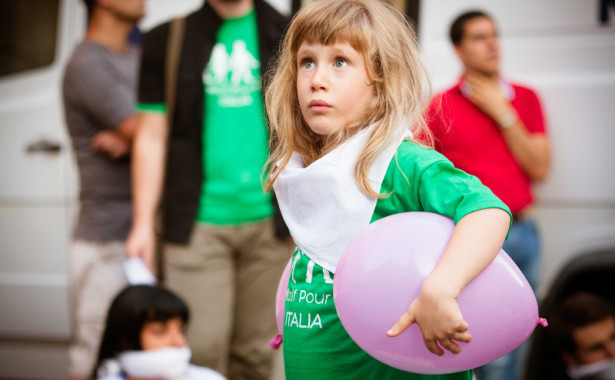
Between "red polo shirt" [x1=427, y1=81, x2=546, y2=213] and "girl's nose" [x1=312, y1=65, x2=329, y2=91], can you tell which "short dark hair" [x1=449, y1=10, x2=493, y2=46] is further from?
"girl's nose" [x1=312, y1=65, x2=329, y2=91]

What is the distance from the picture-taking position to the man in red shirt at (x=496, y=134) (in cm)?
286

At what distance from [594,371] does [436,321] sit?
7.34 ft

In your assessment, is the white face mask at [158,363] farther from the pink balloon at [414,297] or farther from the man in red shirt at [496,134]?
the pink balloon at [414,297]

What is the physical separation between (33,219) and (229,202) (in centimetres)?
139

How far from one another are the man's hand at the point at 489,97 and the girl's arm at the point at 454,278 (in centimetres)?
169

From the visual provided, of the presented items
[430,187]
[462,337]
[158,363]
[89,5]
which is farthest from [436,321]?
[89,5]

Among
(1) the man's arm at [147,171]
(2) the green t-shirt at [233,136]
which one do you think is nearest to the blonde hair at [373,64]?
(2) the green t-shirt at [233,136]

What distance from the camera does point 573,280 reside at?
119 inches

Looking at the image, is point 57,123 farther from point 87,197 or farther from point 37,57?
point 87,197

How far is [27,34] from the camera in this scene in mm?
3719

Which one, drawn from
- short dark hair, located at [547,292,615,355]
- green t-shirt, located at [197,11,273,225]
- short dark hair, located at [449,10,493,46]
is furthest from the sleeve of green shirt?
short dark hair, located at [547,292,615,355]

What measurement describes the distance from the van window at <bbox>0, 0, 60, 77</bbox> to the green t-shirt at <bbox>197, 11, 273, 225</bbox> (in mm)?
1256

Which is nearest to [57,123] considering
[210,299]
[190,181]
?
[190,181]

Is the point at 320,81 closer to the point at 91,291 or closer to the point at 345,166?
the point at 345,166
